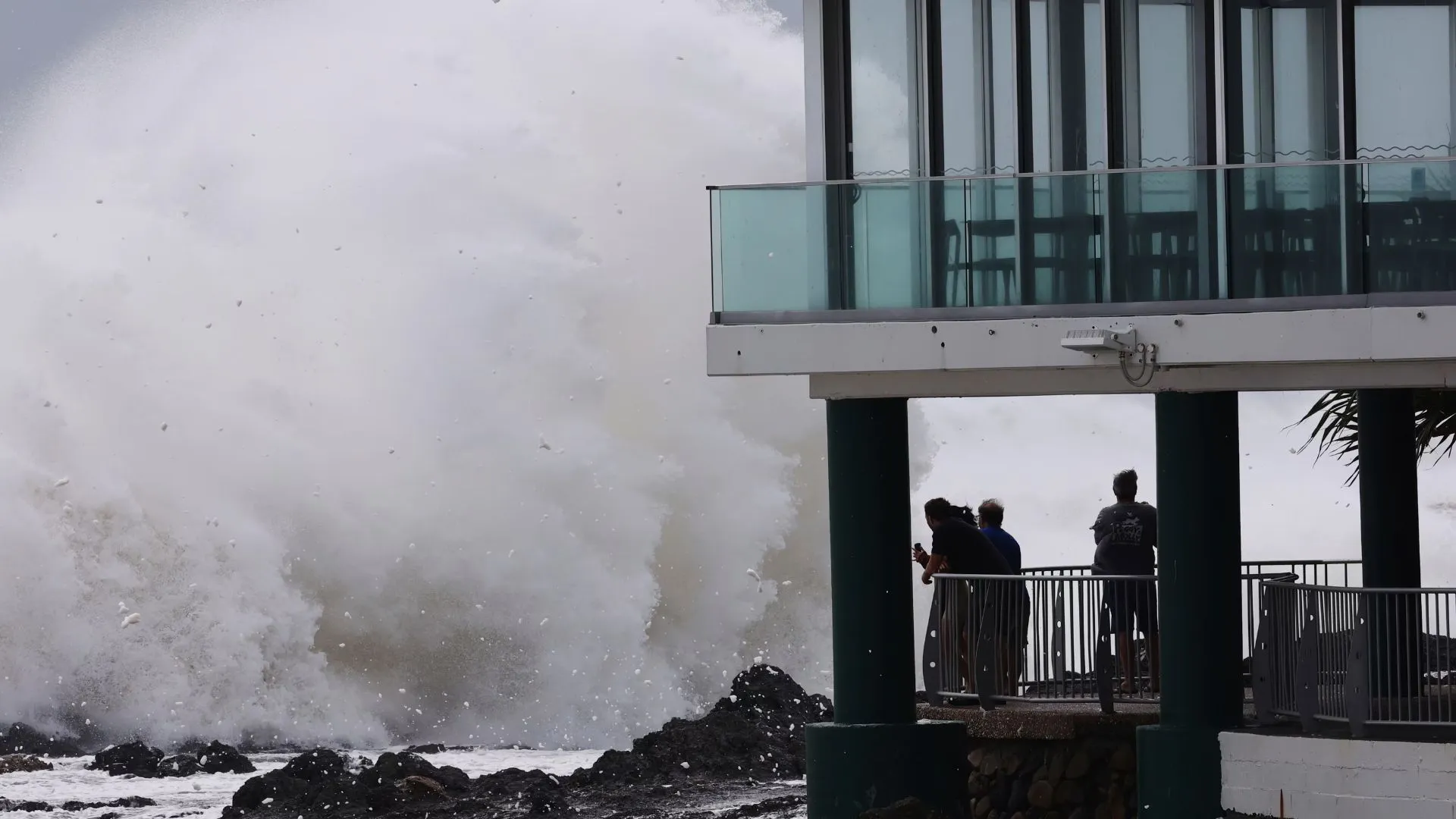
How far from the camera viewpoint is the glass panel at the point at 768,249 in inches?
624

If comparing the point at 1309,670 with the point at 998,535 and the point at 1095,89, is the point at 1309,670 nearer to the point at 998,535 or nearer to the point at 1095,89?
the point at 998,535

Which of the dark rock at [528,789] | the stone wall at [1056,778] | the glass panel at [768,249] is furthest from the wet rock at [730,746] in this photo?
the glass panel at [768,249]

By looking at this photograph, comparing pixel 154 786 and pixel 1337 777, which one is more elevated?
pixel 1337 777

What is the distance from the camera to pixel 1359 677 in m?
13.7

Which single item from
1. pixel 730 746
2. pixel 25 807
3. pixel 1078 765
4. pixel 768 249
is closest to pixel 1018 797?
pixel 1078 765

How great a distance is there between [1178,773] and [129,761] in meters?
17.1

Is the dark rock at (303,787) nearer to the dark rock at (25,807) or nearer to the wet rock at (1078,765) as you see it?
the dark rock at (25,807)

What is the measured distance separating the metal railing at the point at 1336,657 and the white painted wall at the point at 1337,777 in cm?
30

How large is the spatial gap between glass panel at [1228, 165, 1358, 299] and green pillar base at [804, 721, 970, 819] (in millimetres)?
3567

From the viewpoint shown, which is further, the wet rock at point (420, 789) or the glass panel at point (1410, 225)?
the wet rock at point (420, 789)

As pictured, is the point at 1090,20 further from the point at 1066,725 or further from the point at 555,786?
the point at 555,786

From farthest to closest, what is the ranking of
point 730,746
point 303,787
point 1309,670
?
1. point 730,746
2. point 303,787
3. point 1309,670

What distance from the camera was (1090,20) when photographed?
1582 centimetres

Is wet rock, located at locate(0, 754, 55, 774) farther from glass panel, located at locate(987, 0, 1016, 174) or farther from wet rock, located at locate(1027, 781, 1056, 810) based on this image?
glass panel, located at locate(987, 0, 1016, 174)
